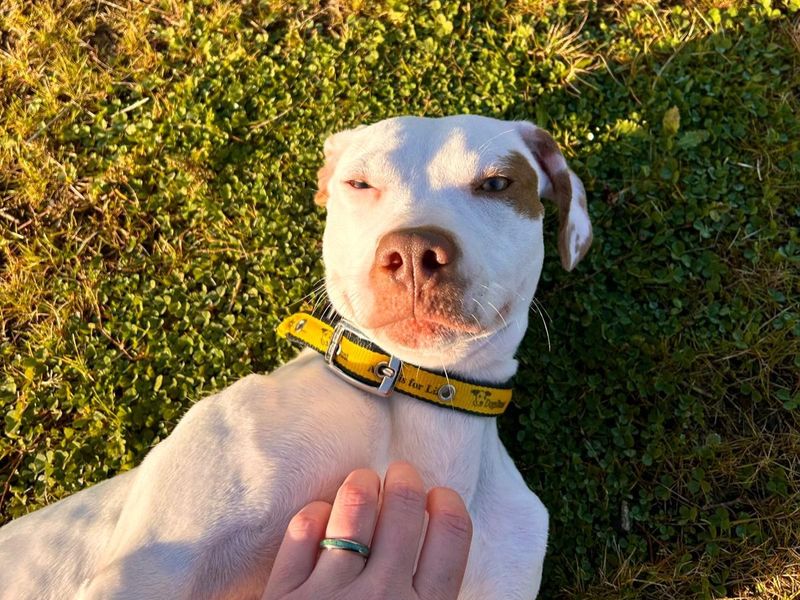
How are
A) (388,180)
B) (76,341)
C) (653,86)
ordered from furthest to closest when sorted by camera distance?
(653,86) < (76,341) < (388,180)

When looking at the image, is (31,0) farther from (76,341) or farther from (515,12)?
(515,12)

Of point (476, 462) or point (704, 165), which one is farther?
point (704, 165)

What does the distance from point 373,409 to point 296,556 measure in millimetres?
707

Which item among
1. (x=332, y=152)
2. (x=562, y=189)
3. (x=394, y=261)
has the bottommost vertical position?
(x=562, y=189)

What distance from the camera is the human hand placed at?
221cm

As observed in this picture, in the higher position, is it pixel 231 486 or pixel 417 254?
pixel 417 254

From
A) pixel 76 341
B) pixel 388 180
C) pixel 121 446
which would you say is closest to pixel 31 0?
pixel 76 341

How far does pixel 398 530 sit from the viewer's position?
2.35 m

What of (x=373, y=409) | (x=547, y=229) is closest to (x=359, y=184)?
(x=373, y=409)

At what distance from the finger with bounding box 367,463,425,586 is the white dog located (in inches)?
10.5

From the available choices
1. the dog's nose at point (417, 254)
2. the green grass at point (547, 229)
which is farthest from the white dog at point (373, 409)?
the green grass at point (547, 229)

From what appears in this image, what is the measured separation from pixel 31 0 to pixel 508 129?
386cm

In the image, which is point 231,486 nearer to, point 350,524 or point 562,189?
point 350,524

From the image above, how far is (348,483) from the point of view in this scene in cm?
237
